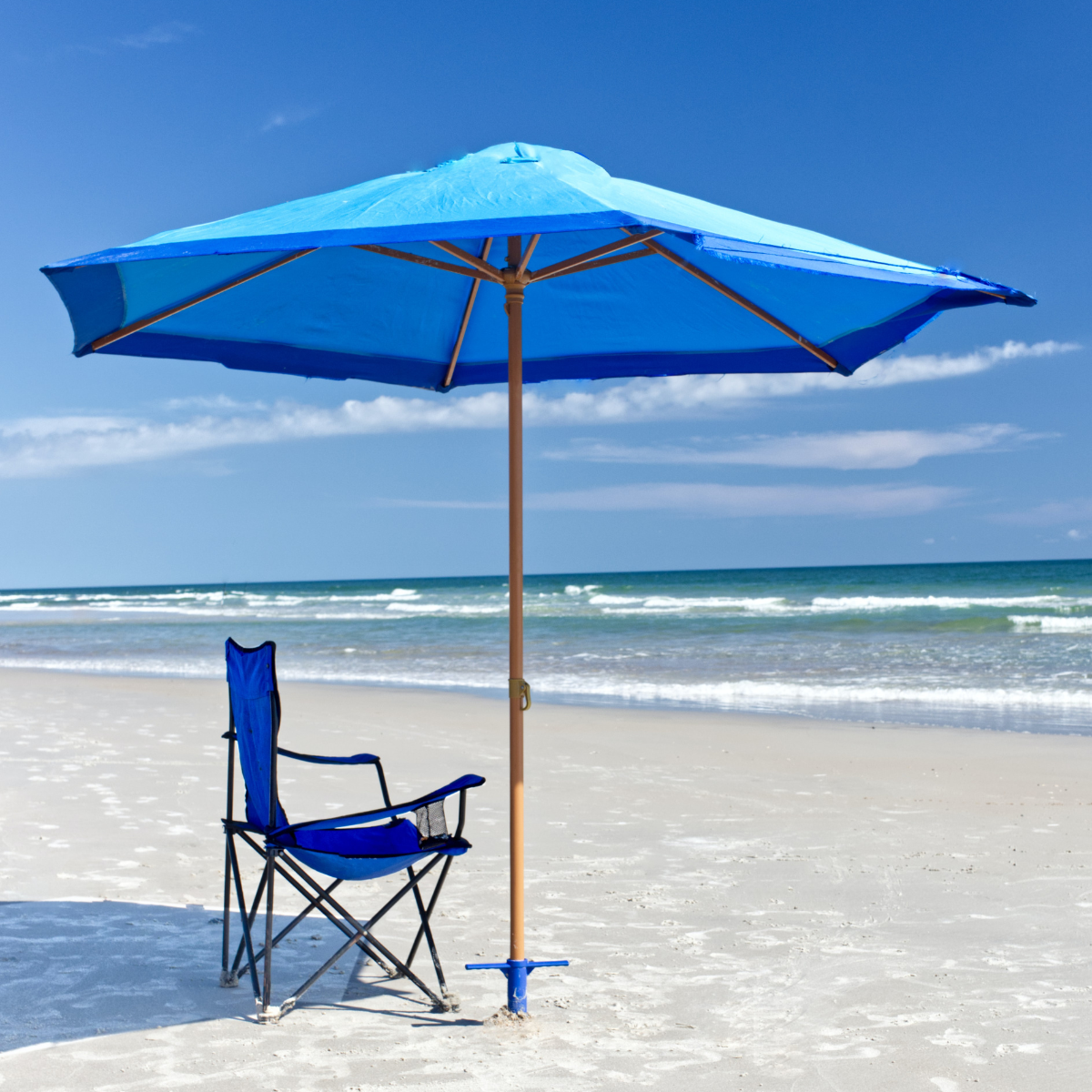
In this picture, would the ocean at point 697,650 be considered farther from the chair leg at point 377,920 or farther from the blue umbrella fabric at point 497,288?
the chair leg at point 377,920

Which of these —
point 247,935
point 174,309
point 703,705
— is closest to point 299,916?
point 247,935

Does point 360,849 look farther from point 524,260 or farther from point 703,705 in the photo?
point 703,705

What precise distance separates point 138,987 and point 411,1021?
814 millimetres

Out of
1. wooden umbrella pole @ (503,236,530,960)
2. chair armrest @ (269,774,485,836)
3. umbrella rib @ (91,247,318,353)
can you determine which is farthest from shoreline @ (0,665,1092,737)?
umbrella rib @ (91,247,318,353)

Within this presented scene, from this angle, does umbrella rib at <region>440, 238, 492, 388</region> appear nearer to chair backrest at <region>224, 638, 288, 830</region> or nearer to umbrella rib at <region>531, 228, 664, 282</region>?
umbrella rib at <region>531, 228, 664, 282</region>

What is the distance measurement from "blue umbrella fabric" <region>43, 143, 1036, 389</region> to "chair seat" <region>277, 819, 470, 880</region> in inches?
59.2

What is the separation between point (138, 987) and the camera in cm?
300

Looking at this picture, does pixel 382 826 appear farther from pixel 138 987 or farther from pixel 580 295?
pixel 580 295

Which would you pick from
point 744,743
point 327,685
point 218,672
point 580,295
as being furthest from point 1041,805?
point 218,672

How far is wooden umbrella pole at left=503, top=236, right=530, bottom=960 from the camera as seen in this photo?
2863 mm

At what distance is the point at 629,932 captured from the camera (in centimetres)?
365

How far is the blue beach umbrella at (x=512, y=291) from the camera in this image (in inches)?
87.7

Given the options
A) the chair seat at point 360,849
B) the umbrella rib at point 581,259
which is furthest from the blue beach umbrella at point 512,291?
the chair seat at point 360,849

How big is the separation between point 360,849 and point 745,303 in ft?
6.94
